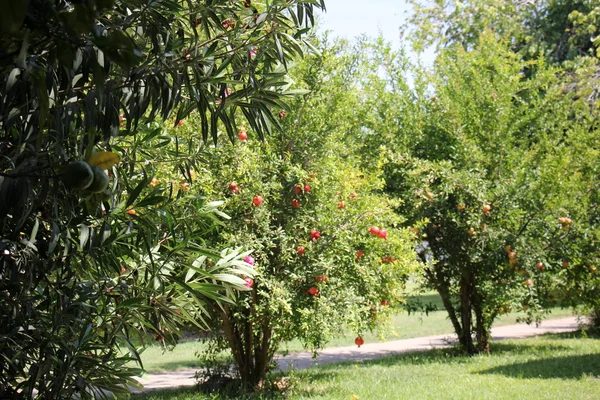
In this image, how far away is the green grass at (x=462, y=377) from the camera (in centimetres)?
750

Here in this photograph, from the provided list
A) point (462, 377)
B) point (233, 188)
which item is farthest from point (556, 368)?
point (233, 188)

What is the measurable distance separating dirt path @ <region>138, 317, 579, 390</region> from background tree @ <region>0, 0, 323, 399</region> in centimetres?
759

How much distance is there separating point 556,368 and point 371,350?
588 centimetres

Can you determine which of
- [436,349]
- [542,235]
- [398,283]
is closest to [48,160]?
[398,283]

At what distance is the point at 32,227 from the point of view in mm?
2359

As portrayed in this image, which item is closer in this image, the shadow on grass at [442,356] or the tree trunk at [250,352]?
the tree trunk at [250,352]

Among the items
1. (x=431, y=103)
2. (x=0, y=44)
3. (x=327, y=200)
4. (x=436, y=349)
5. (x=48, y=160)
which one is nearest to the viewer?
(x=0, y=44)

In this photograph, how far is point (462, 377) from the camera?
28.6ft

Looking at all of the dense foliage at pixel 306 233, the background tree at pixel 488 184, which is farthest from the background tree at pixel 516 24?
the dense foliage at pixel 306 233

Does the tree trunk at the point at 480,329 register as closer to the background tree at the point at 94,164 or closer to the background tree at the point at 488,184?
the background tree at the point at 488,184

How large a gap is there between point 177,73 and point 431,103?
31.1 feet

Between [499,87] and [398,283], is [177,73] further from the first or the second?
[499,87]

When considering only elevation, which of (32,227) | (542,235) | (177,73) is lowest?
(32,227)

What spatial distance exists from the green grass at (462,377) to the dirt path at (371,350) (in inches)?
47.6
